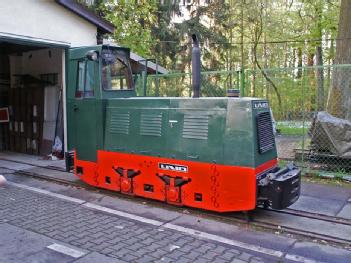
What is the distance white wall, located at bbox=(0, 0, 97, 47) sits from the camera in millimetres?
8227

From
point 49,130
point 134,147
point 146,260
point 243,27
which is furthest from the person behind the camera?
point 243,27

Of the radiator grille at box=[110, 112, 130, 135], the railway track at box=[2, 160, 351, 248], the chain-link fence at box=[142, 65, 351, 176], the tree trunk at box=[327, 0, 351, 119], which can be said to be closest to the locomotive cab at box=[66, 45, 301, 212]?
the radiator grille at box=[110, 112, 130, 135]

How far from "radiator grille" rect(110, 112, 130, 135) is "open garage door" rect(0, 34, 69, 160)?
12.1 feet

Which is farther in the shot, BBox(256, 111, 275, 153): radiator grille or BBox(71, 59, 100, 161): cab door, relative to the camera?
BBox(71, 59, 100, 161): cab door

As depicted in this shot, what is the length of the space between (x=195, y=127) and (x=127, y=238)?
6.12 feet

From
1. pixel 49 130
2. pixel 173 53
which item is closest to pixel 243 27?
pixel 173 53

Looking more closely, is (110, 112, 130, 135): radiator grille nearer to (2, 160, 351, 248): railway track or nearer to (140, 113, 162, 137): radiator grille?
(140, 113, 162, 137): radiator grille

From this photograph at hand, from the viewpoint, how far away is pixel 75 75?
7.11m

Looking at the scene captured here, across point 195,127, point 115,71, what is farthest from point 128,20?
point 195,127

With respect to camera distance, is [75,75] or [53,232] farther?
[75,75]

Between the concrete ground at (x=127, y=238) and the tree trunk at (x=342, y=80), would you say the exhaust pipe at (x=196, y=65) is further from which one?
the tree trunk at (x=342, y=80)

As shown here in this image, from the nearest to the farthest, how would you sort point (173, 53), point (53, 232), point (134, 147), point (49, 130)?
point (53, 232) < point (134, 147) < point (49, 130) < point (173, 53)

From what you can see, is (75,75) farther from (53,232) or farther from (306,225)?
(306,225)

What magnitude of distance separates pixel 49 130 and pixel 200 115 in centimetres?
640
